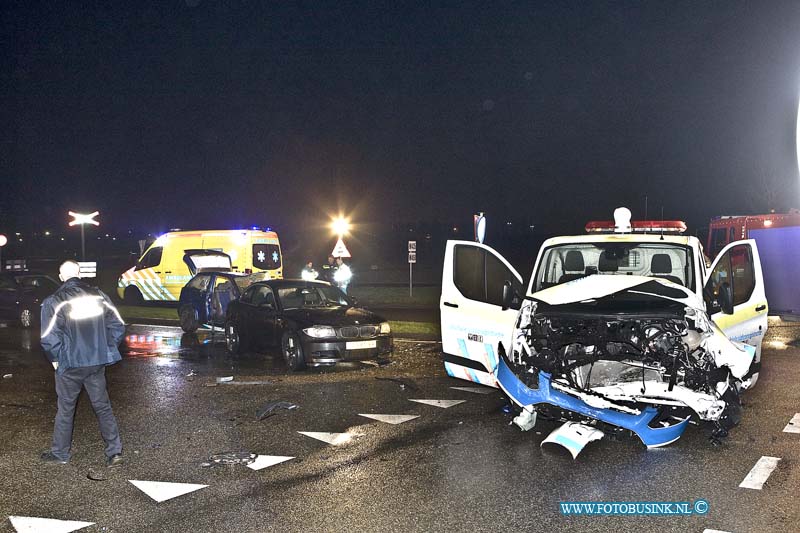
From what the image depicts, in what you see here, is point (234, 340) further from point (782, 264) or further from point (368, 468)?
point (782, 264)

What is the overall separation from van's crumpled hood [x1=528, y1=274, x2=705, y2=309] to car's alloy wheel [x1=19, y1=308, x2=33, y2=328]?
565 inches

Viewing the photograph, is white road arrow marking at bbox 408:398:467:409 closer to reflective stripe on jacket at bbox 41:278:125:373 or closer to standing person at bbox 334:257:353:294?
reflective stripe on jacket at bbox 41:278:125:373

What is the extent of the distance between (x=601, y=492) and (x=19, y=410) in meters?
6.63

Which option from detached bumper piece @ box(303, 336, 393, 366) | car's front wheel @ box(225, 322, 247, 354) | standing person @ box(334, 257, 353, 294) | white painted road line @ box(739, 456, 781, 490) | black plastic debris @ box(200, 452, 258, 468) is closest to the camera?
white painted road line @ box(739, 456, 781, 490)

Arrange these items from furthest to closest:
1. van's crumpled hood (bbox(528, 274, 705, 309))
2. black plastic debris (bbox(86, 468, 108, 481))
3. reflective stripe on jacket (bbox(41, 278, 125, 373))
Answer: van's crumpled hood (bbox(528, 274, 705, 309)), reflective stripe on jacket (bbox(41, 278, 125, 373)), black plastic debris (bbox(86, 468, 108, 481))

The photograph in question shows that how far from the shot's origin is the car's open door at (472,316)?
24.0 ft

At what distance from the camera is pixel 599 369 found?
7402 millimetres

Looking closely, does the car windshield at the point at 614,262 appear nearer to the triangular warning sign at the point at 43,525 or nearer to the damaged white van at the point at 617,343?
the damaged white van at the point at 617,343

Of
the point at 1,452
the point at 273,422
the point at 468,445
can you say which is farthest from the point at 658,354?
the point at 1,452

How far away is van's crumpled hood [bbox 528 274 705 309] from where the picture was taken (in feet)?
22.1

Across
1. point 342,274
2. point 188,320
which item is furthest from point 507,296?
point 342,274

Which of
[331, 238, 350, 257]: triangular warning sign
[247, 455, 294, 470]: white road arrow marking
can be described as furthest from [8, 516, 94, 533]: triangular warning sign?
[331, 238, 350, 257]: triangular warning sign

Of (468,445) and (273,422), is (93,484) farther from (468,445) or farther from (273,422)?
(468,445)

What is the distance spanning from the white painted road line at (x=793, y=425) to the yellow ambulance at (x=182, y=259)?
48.0 feet
